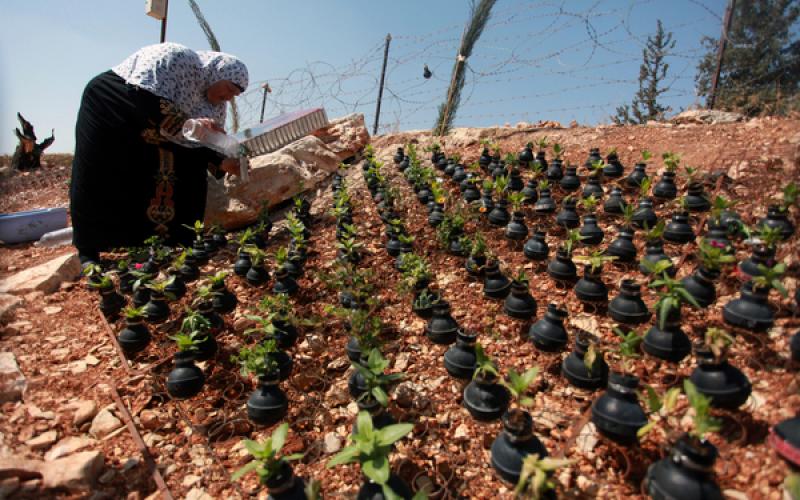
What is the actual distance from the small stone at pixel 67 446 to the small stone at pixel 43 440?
0.03 m

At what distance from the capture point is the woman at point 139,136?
3629 mm

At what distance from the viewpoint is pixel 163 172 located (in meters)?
4.12

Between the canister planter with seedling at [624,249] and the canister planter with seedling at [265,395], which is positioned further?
the canister planter with seedling at [624,249]

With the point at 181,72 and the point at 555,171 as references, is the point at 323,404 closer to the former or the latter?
the point at 181,72

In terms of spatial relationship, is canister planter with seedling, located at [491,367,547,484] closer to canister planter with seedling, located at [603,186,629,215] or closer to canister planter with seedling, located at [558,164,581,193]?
canister planter with seedling, located at [603,186,629,215]

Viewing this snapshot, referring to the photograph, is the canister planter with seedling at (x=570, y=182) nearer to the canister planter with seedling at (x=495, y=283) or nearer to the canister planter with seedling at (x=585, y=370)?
the canister planter with seedling at (x=495, y=283)

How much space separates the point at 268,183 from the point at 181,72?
5.62 ft

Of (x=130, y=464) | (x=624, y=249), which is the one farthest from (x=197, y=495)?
(x=624, y=249)

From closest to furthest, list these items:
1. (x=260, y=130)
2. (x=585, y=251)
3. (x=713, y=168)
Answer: (x=585, y=251) < (x=713, y=168) < (x=260, y=130)

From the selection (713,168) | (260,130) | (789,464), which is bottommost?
(789,464)

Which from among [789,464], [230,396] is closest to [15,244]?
[230,396]

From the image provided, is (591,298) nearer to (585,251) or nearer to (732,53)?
(585,251)

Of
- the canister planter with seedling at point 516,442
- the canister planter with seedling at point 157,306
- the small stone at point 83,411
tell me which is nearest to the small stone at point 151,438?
the small stone at point 83,411

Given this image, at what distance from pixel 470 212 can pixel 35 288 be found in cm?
382
